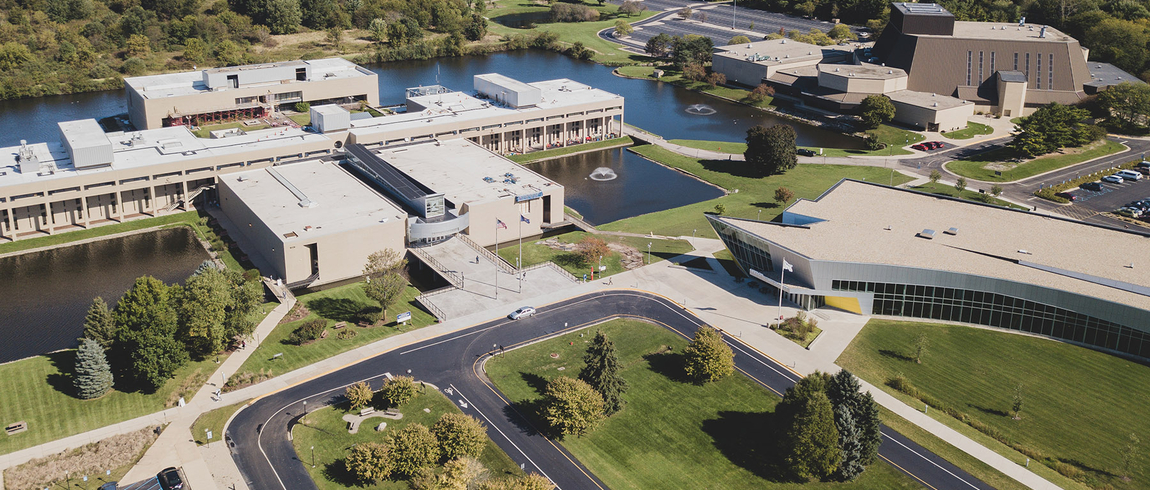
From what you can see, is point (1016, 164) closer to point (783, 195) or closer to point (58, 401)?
point (783, 195)

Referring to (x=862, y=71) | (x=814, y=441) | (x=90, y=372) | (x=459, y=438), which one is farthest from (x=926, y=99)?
(x=90, y=372)

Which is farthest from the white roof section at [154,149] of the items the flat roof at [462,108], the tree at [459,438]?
the tree at [459,438]

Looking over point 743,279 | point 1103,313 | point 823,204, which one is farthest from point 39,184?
point 1103,313

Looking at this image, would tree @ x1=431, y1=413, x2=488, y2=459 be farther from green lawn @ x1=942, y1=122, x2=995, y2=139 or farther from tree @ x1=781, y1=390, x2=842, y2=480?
A: green lawn @ x1=942, y1=122, x2=995, y2=139

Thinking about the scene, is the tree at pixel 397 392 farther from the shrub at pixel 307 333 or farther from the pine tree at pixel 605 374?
the pine tree at pixel 605 374

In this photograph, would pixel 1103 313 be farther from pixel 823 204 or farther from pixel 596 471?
pixel 596 471
